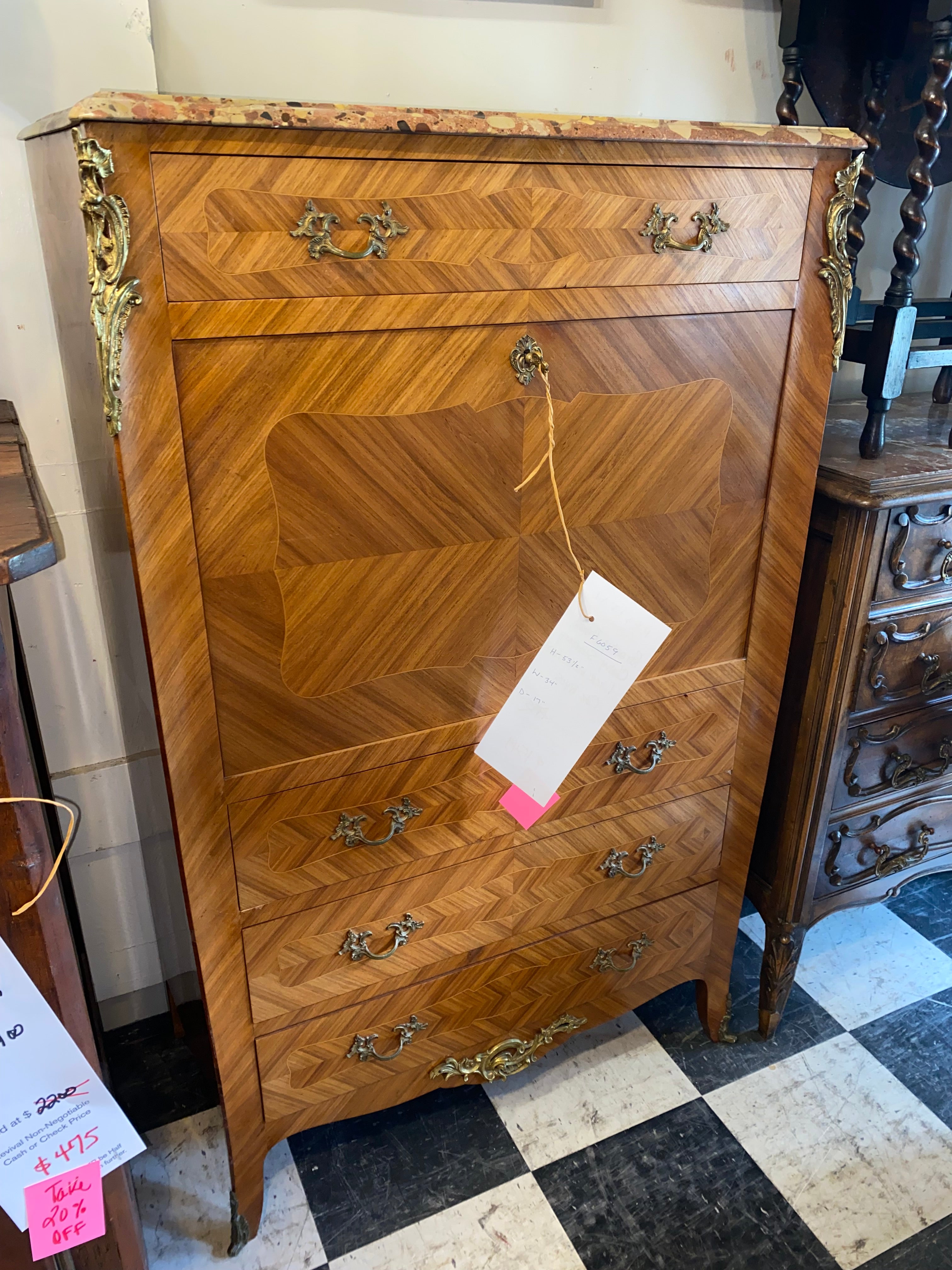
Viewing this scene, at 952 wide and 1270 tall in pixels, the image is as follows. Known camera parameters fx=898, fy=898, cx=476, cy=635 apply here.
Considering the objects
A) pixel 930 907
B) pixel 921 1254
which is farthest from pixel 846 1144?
pixel 930 907

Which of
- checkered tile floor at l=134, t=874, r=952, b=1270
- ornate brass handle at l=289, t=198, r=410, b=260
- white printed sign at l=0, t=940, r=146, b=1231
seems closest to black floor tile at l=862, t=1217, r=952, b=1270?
checkered tile floor at l=134, t=874, r=952, b=1270

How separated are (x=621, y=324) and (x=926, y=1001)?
1.34 meters

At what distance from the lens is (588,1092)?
4.70 feet

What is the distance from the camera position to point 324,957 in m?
1.10

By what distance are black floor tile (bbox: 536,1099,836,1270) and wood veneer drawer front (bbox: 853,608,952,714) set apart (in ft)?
2.29

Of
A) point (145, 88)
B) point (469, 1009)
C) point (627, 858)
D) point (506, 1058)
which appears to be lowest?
point (506, 1058)

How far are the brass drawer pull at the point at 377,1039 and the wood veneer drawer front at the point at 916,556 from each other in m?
0.86

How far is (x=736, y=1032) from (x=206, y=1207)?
882 mm

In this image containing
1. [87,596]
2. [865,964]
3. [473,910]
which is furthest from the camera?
[865,964]

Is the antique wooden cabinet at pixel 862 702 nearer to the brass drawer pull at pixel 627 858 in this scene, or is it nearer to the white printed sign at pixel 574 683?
the brass drawer pull at pixel 627 858

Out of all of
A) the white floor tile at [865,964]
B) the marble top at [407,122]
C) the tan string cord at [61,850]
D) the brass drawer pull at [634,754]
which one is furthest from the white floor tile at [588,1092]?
the marble top at [407,122]

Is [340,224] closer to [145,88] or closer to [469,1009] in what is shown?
[145,88]

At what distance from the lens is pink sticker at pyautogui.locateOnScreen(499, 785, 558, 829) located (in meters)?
1.06

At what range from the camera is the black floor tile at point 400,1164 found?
125 cm
